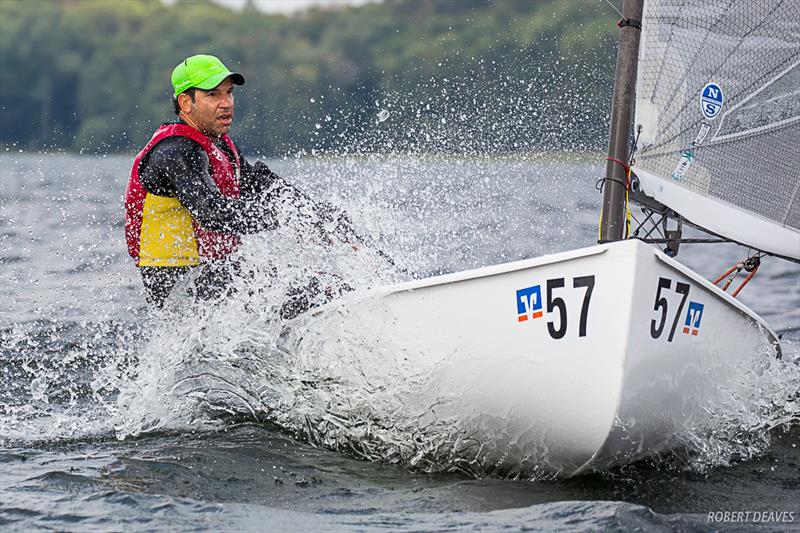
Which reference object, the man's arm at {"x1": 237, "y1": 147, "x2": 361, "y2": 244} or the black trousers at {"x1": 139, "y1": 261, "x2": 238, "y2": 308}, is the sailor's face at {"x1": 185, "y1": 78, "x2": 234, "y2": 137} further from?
the black trousers at {"x1": 139, "y1": 261, "x2": 238, "y2": 308}

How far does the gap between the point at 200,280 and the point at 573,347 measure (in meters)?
1.72

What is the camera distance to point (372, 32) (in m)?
32.9

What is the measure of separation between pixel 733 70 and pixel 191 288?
106 inches

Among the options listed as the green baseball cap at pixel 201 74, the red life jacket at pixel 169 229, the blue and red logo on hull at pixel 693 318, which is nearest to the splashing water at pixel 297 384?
the red life jacket at pixel 169 229

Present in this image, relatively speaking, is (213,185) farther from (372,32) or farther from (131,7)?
(131,7)

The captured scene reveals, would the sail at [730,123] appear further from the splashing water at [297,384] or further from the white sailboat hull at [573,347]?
the white sailboat hull at [573,347]

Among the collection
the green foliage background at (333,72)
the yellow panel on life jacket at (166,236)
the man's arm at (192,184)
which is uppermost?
the green foliage background at (333,72)

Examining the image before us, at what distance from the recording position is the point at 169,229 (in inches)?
177

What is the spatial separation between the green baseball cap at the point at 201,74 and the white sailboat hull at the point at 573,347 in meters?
1.21

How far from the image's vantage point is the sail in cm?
497

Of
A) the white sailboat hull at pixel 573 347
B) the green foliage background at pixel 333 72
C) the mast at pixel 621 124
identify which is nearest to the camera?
the white sailboat hull at pixel 573 347

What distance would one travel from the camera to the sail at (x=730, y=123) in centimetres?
497

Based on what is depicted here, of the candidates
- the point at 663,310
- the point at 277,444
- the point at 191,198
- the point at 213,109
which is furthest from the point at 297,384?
the point at 663,310

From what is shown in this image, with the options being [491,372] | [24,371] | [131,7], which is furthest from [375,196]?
[131,7]
